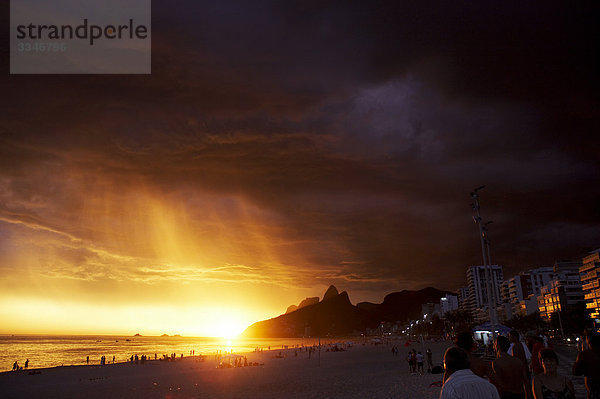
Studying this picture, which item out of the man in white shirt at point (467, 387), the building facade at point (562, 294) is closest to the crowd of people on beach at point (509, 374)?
the man in white shirt at point (467, 387)

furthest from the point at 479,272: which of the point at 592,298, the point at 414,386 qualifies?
the point at 414,386

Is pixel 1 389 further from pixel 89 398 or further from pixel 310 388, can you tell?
pixel 310 388

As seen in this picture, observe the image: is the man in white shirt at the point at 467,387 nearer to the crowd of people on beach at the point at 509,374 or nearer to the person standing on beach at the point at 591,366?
the crowd of people on beach at the point at 509,374

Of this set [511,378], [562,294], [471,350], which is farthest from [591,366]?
[562,294]

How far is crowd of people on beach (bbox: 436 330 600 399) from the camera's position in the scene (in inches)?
127

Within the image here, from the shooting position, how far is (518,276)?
156 metres

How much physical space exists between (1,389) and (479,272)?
210271 millimetres

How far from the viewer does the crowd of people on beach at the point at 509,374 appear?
10.6ft

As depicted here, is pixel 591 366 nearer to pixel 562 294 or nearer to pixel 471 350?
pixel 471 350

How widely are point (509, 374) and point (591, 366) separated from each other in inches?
53.3

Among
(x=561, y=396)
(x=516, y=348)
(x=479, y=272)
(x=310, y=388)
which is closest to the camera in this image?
(x=561, y=396)

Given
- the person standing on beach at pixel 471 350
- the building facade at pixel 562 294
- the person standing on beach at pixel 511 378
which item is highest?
the person standing on beach at pixel 471 350

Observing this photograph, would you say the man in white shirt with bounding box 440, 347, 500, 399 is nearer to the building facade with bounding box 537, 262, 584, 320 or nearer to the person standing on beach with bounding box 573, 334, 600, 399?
the person standing on beach with bounding box 573, 334, 600, 399

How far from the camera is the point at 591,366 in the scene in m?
5.92
